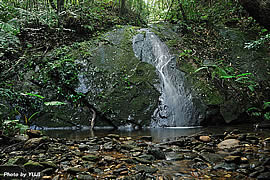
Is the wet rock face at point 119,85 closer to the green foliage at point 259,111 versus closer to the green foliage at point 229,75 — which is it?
the green foliage at point 229,75

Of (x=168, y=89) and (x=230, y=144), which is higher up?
(x=168, y=89)

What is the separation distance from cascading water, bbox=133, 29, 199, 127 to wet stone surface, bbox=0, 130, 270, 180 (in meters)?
2.40

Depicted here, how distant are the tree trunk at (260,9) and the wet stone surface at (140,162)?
1536 mm

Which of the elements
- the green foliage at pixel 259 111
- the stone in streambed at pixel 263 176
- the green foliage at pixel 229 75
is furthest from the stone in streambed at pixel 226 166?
the green foliage at pixel 229 75

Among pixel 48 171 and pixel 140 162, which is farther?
pixel 140 162

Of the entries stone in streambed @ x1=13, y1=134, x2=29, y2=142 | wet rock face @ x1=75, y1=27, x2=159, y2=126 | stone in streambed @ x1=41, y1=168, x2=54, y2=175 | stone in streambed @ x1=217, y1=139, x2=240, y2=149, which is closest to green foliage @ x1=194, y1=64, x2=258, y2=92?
wet rock face @ x1=75, y1=27, x2=159, y2=126

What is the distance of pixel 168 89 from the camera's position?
6.26 meters

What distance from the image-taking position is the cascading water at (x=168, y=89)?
569 centimetres

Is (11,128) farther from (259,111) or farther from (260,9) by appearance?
(259,111)

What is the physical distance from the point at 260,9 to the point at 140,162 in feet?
7.18

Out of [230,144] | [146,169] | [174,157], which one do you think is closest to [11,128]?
[146,169]

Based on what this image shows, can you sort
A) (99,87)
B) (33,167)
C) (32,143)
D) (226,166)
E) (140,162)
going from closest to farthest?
(33,167) → (226,166) → (140,162) → (32,143) → (99,87)

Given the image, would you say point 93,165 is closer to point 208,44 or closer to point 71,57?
point 71,57

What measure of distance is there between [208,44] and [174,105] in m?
4.24
